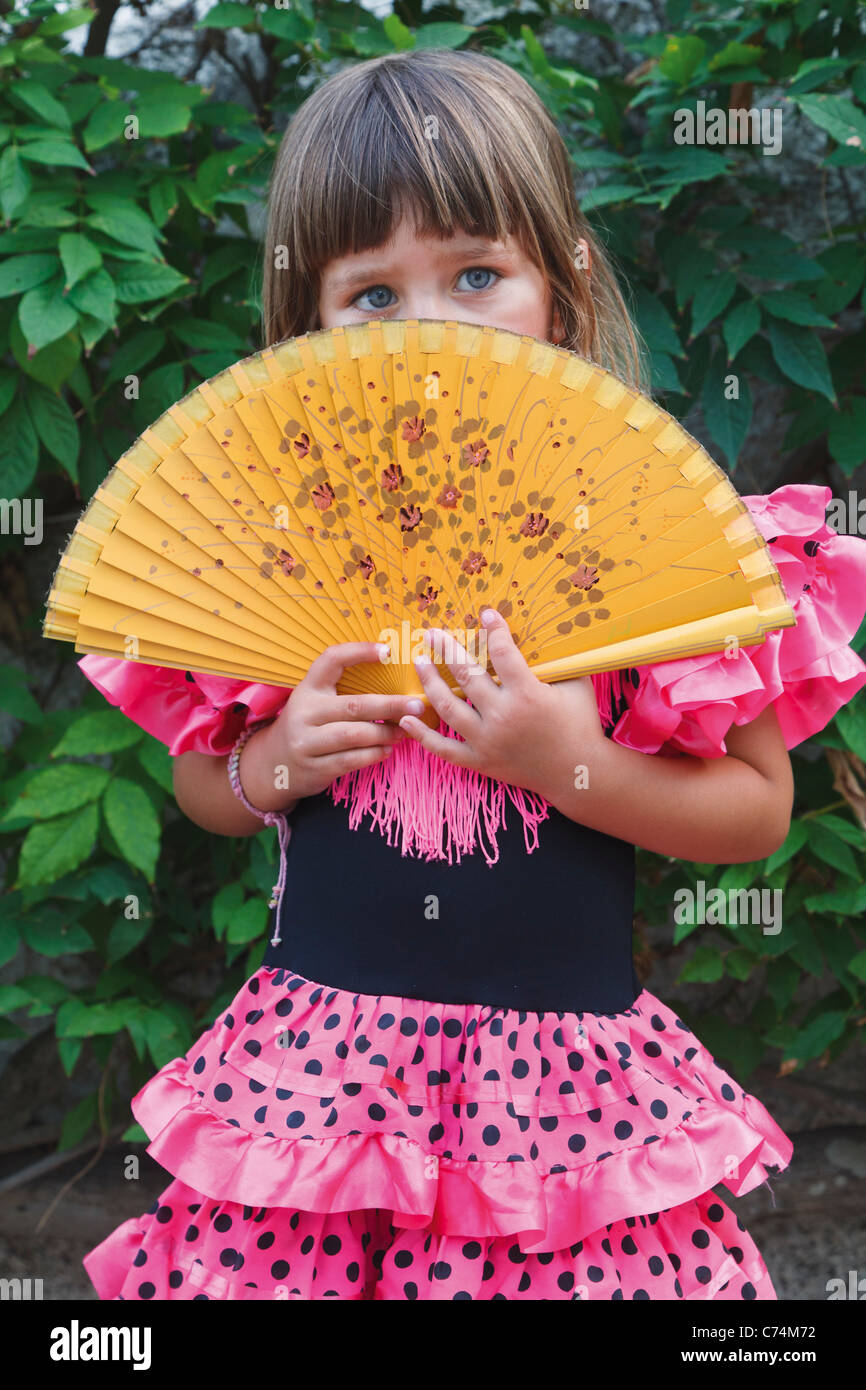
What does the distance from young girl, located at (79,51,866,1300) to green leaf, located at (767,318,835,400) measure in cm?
62

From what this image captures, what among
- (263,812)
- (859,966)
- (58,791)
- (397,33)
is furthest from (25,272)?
(859,966)

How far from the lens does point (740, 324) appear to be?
175 centimetres

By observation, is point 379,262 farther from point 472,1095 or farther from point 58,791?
point 58,791

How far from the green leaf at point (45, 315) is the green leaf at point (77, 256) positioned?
0.09 feet

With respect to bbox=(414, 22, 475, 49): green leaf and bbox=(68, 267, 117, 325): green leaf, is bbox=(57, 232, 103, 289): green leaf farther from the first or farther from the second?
bbox=(414, 22, 475, 49): green leaf

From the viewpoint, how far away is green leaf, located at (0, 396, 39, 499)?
1.75 meters

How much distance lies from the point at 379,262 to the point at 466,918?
2.00 feet

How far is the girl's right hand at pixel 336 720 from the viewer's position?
1.07 meters

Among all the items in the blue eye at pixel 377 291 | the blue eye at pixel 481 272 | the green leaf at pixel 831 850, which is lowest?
the green leaf at pixel 831 850

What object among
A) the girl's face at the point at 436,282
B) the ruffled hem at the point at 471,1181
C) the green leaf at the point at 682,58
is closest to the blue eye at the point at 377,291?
the girl's face at the point at 436,282

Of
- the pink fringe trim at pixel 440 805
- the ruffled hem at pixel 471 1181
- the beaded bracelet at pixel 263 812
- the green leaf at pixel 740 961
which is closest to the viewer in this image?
the ruffled hem at pixel 471 1181

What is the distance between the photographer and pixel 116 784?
5.77 feet

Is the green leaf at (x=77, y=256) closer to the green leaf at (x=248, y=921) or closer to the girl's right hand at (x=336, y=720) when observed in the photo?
the girl's right hand at (x=336, y=720)

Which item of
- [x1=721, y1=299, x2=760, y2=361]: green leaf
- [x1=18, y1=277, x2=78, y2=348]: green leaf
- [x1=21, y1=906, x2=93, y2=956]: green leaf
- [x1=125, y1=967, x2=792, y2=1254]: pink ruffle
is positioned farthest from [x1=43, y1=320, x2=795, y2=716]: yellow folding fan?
[x1=21, y1=906, x2=93, y2=956]: green leaf
